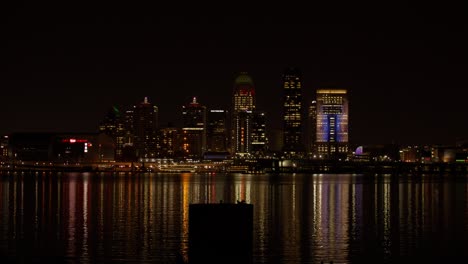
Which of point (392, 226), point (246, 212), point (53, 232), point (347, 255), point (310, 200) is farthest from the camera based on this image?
point (310, 200)

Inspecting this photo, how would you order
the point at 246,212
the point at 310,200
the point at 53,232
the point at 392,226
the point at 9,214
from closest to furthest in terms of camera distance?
the point at 246,212
the point at 53,232
the point at 392,226
the point at 9,214
the point at 310,200

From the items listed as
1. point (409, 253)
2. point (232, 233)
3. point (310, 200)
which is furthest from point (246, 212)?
point (310, 200)

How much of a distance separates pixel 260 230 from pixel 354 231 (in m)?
5.60

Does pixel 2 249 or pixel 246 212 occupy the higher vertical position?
pixel 246 212

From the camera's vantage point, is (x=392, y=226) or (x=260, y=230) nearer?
(x=260, y=230)

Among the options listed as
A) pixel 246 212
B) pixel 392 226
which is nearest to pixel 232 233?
pixel 246 212

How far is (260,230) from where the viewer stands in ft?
161

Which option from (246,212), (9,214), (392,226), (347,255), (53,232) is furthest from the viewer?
(9,214)

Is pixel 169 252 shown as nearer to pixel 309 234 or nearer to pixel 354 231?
pixel 309 234

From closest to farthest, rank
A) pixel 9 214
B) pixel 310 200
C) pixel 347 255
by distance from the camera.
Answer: pixel 347 255 → pixel 9 214 → pixel 310 200

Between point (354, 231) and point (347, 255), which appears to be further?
point (354, 231)

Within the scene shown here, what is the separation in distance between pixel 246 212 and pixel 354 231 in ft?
77.3

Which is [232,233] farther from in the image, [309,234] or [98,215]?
[98,215]

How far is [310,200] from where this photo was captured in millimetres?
83000
